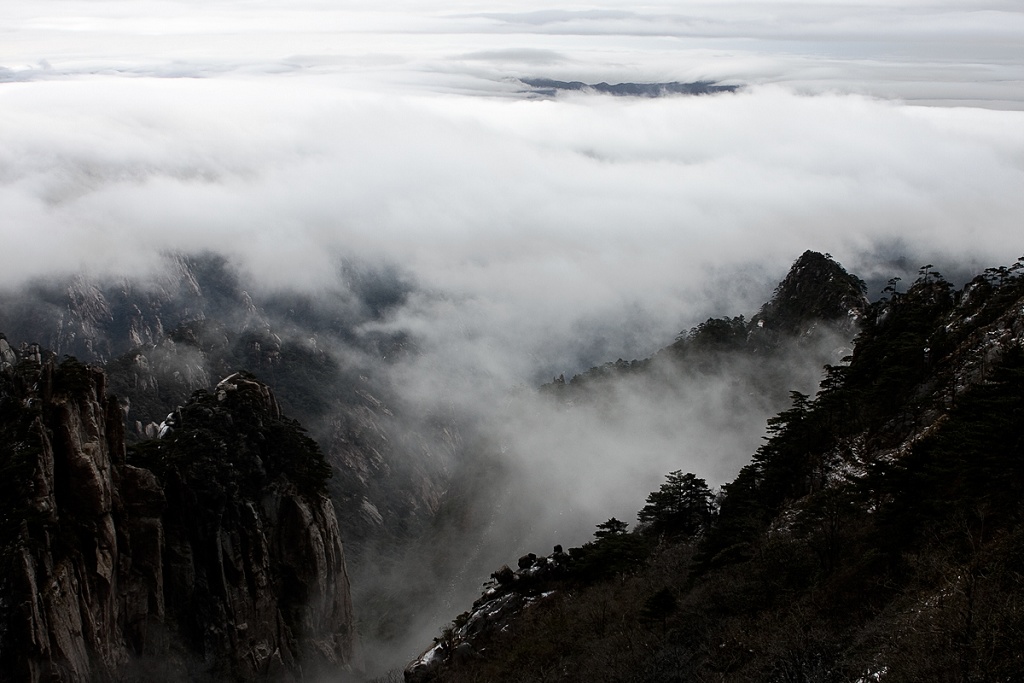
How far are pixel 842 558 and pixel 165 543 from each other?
55.9 metres

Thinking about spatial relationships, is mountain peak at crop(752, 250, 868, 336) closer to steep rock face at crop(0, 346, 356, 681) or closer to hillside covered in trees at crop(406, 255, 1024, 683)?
hillside covered in trees at crop(406, 255, 1024, 683)

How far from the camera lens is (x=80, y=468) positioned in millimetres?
59812

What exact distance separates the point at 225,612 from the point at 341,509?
91793 millimetres

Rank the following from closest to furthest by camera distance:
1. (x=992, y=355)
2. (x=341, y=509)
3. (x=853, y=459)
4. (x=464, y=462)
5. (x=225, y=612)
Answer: (x=992, y=355), (x=853, y=459), (x=225, y=612), (x=341, y=509), (x=464, y=462)

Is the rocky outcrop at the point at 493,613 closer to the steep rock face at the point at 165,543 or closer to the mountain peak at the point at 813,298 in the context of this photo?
the steep rock face at the point at 165,543

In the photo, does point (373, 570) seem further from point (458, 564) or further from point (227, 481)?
point (227, 481)

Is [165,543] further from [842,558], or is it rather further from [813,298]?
[813,298]

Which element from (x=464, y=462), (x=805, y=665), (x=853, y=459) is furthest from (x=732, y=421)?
(x=805, y=665)

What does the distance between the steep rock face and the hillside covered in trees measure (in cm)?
2041

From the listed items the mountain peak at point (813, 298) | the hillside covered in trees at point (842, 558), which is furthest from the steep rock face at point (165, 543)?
the mountain peak at point (813, 298)

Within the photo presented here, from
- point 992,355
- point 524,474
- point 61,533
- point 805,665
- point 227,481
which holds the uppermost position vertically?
point 992,355

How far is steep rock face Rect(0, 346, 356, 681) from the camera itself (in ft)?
178

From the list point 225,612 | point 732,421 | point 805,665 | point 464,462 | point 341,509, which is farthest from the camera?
point 464,462

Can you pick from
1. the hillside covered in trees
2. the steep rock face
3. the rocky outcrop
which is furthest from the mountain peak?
the steep rock face
